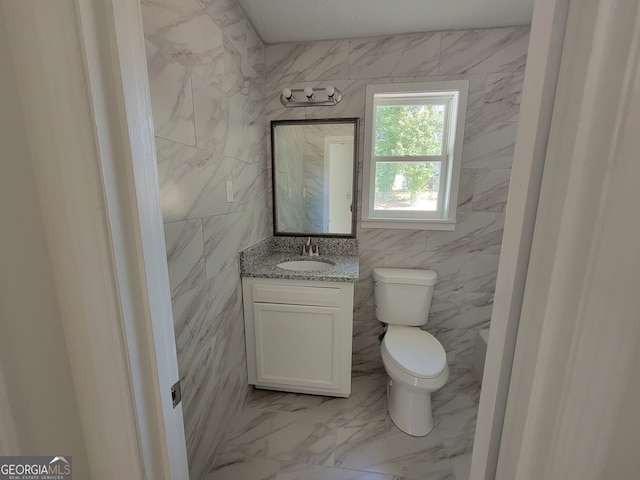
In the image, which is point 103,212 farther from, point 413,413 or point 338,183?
point 413,413

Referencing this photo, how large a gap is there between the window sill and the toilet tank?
0.33 meters

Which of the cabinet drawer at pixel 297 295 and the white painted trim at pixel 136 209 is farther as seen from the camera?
the cabinet drawer at pixel 297 295

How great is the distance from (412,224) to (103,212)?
182 centimetres

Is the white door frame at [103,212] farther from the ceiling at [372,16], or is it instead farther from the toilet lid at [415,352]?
the ceiling at [372,16]

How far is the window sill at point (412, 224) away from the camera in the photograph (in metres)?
1.87


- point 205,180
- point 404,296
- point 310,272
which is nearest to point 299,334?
point 310,272

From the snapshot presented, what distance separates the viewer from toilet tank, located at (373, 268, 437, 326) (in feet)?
5.95

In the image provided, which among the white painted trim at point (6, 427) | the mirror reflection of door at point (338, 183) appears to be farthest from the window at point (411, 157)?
the white painted trim at point (6, 427)

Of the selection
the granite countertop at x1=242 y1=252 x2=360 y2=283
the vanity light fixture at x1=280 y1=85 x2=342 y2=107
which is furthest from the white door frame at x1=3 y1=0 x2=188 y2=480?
the vanity light fixture at x1=280 y1=85 x2=342 y2=107

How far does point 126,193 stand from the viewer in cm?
42

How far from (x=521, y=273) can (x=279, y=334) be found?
61.1 inches

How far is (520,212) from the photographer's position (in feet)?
1.13

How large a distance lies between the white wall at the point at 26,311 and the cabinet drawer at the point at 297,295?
47.1 inches

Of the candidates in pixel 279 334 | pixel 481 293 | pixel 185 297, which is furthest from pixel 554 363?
pixel 481 293
